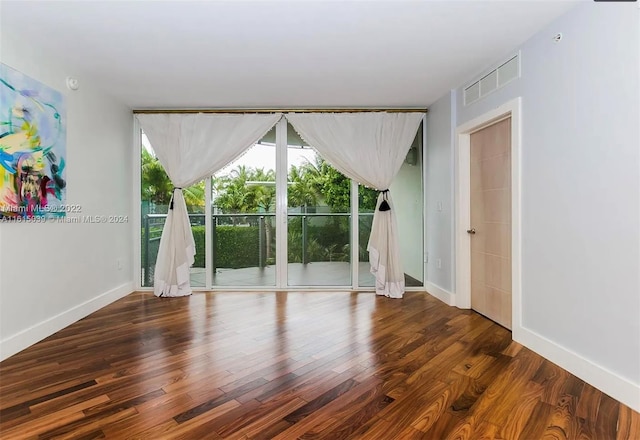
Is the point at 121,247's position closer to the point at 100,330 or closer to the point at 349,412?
the point at 100,330

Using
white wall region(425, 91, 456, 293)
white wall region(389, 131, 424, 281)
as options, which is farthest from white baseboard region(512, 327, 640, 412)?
white wall region(389, 131, 424, 281)

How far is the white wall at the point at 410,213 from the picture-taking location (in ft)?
15.0

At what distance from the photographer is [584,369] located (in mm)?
2162

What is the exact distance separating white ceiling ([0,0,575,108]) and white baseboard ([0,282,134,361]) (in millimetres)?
2237

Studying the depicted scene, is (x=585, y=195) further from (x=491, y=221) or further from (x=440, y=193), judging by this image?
(x=440, y=193)

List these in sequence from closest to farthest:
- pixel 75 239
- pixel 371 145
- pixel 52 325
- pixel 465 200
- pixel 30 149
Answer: pixel 30 149 → pixel 52 325 → pixel 75 239 → pixel 465 200 → pixel 371 145

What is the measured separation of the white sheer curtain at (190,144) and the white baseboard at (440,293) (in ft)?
9.44

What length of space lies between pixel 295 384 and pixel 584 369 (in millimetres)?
1814

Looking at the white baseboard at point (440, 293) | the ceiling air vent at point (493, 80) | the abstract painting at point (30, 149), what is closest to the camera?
the abstract painting at point (30, 149)

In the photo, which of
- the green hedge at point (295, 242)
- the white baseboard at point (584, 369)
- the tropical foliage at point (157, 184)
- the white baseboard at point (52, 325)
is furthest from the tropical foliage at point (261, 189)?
the white baseboard at point (584, 369)

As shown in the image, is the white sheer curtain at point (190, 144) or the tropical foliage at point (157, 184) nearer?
the white sheer curtain at point (190, 144)

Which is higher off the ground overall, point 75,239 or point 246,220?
point 246,220

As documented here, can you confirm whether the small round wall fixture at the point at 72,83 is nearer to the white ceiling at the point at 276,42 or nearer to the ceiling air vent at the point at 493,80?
the white ceiling at the point at 276,42

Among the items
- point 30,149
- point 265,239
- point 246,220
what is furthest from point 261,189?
point 30,149
